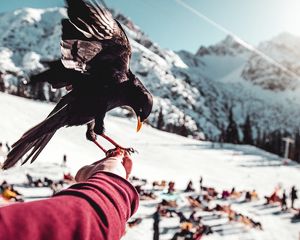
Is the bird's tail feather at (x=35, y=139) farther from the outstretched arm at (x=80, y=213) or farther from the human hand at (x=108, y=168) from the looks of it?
the outstretched arm at (x=80, y=213)

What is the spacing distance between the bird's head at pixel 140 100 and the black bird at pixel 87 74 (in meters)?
0.03

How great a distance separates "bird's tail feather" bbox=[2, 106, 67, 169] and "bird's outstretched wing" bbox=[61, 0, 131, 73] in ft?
1.05

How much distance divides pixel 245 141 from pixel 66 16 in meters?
96.4

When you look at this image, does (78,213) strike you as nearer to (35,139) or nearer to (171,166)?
(35,139)

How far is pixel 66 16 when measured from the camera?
7.58ft

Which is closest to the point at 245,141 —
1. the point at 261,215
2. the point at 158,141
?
the point at 158,141

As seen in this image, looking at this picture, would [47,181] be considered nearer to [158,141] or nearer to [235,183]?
[235,183]

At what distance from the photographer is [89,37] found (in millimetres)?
2361

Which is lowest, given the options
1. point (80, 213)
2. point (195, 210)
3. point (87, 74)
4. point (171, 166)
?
point (171, 166)

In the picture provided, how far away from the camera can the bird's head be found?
266cm

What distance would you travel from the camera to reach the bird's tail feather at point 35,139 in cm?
203

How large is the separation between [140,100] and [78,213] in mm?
1799

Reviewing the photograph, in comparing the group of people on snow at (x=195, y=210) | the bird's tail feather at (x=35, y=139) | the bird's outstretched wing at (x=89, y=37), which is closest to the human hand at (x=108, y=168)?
the bird's tail feather at (x=35, y=139)

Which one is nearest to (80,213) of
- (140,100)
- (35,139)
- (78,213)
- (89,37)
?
(78,213)
